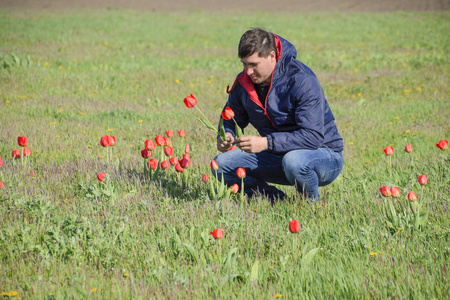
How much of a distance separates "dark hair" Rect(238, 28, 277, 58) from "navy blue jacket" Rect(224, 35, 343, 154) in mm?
167

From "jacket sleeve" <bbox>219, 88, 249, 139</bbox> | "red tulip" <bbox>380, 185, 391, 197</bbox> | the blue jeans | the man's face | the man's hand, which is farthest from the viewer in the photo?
"jacket sleeve" <bbox>219, 88, 249, 139</bbox>

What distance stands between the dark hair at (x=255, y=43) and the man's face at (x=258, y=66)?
0.03 meters

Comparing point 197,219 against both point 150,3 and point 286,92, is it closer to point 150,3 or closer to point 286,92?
point 286,92

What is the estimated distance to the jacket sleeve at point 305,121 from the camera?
343 cm

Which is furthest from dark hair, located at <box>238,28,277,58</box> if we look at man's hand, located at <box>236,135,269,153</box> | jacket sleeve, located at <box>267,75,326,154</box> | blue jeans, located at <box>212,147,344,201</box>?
blue jeans, located at <box>212,147,344,201</box>

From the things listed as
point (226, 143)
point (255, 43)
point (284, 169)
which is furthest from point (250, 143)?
point (255, 43)

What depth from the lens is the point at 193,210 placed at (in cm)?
339

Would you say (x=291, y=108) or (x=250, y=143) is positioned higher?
(x=291, y=108)

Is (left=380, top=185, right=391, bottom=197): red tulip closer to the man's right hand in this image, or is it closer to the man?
the man

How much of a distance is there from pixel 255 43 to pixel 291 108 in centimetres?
60

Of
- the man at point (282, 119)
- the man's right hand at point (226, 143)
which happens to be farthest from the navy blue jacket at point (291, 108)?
the man's right hand at point (226, 143)

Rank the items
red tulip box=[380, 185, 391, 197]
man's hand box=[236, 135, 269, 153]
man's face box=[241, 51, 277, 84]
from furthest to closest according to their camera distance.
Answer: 1. man's face box=[241, 51, 277, 84]
2. man's hand box=[236, 135, 269, 153]
3. red tulip box=[380, 185, 391, 197]

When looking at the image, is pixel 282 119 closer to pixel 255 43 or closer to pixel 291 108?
pixel 291 108

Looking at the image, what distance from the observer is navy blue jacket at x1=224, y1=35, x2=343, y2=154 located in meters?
3.44
